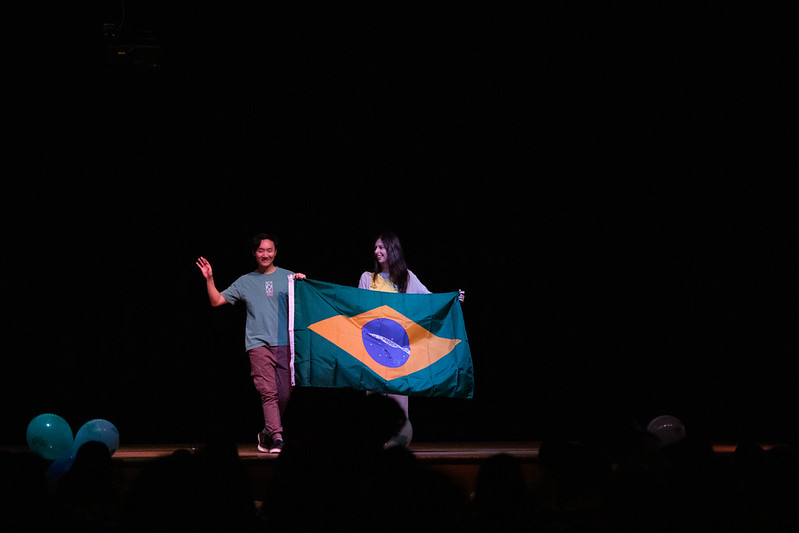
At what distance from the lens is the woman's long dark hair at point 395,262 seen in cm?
634

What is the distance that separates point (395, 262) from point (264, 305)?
109 centimetres

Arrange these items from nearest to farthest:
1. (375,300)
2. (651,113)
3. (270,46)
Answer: (375,300) → (270,46) → (651,113)

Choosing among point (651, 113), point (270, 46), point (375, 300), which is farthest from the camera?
point (651, 113)

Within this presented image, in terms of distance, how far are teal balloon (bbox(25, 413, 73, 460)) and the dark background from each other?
4.12 feet

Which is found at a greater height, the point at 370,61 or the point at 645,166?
the point at 370,61

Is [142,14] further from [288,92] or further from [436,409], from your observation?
[436,409]

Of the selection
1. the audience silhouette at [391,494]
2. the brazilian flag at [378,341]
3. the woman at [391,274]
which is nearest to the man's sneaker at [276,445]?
the brazilian flag at [378,341]

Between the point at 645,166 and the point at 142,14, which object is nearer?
the point at 142,14

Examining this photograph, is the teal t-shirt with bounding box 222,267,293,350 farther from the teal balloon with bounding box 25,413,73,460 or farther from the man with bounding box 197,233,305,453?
the teal balloon with bounding box 25,413,73,460

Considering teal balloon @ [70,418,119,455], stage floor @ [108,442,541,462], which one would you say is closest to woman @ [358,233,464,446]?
stage floor @ [108,442,541,462]

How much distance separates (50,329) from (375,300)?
9.79 feet

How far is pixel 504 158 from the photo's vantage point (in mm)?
7414

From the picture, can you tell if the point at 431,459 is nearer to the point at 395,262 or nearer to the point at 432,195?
the point at 395,262

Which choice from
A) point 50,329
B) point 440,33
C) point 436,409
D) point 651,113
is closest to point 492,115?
point 440,33
